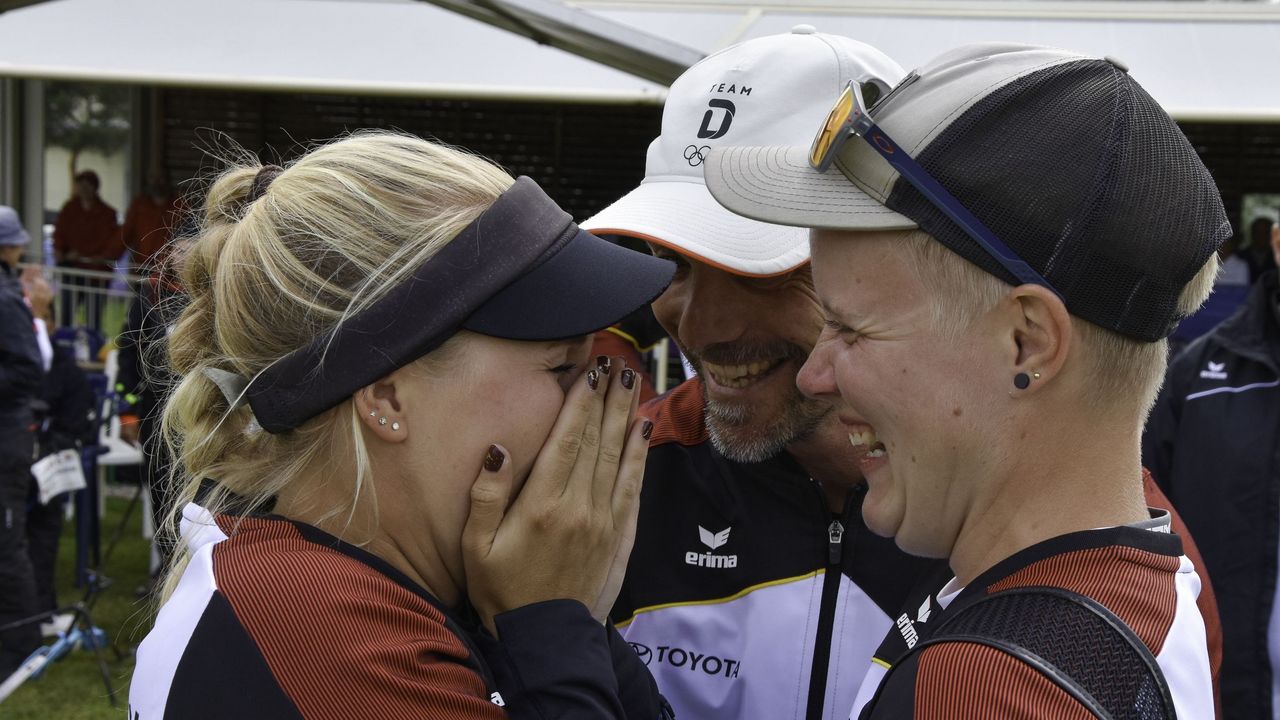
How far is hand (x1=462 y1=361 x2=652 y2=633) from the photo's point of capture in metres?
1.52

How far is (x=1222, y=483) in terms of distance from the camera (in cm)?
345

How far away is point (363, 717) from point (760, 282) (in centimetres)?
97

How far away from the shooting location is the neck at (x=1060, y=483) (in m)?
1.27

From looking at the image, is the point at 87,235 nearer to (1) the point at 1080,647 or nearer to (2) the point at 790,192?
(2) the point at 790,192

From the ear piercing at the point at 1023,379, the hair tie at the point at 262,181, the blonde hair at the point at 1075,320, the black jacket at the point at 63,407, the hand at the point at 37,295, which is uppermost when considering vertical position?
the blonde hair at the point at 1075,320

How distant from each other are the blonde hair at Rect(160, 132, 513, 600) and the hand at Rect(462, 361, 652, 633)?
170 mm

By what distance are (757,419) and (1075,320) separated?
793 millimetres

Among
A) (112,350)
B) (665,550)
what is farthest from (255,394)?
(112,350)

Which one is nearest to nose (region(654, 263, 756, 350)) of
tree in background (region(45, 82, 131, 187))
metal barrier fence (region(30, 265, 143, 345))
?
metal barrier fence (region(30, 265, 143, 345))

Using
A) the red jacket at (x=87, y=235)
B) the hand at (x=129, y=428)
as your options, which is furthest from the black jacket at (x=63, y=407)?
the red jacket at (x=87, y=235)

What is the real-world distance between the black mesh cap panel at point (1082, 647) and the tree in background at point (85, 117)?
1384cm

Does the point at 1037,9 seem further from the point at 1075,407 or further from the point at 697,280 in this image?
the point at 1075,407

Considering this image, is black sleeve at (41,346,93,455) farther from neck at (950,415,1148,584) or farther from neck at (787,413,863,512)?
neck at (950,415,1148,584)

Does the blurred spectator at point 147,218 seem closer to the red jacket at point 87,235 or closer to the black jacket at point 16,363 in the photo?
the red jacket at point 87,235
